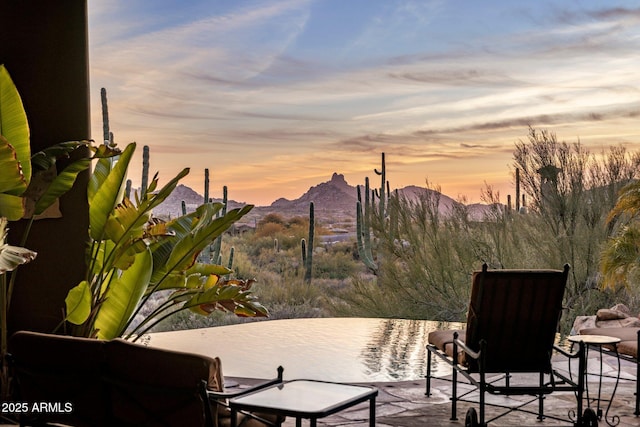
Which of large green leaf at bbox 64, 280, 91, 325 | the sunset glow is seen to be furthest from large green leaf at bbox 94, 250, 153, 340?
the sunset glow

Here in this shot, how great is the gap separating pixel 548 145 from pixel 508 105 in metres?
3.53

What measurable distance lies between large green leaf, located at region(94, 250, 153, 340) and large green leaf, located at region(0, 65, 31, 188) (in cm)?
91

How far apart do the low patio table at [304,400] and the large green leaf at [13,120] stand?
2076mm

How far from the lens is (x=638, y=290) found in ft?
34.4

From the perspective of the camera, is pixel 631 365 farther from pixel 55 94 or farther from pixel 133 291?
pixel 55 94

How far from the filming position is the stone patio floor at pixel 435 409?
557 cm

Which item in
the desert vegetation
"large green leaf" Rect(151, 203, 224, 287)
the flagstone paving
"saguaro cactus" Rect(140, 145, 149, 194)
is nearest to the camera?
the flagstone paving

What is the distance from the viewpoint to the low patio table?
11.7ft

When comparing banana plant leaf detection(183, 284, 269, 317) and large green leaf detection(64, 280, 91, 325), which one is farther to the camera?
banana plant leaf detection(183, 284, 269, 317)

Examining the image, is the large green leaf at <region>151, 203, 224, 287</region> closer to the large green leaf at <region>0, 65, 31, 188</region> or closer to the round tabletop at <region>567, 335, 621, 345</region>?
the large green leaf at <region>0, 65, 31, 188</region>

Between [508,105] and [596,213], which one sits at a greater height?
[508,105]

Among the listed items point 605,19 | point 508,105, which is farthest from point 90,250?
point 508,105

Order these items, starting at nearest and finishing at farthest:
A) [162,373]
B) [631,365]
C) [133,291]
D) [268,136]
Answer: [162,373] < [133,291] < [631,365] < [268,136]

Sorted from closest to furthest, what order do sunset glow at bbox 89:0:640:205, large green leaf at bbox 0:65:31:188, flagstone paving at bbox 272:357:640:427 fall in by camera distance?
large green leaf at bbox 0:65:31:188 → flagstone paving at bbox 272:357:640:427 → sunset glow at bbox 89:0:640:205
